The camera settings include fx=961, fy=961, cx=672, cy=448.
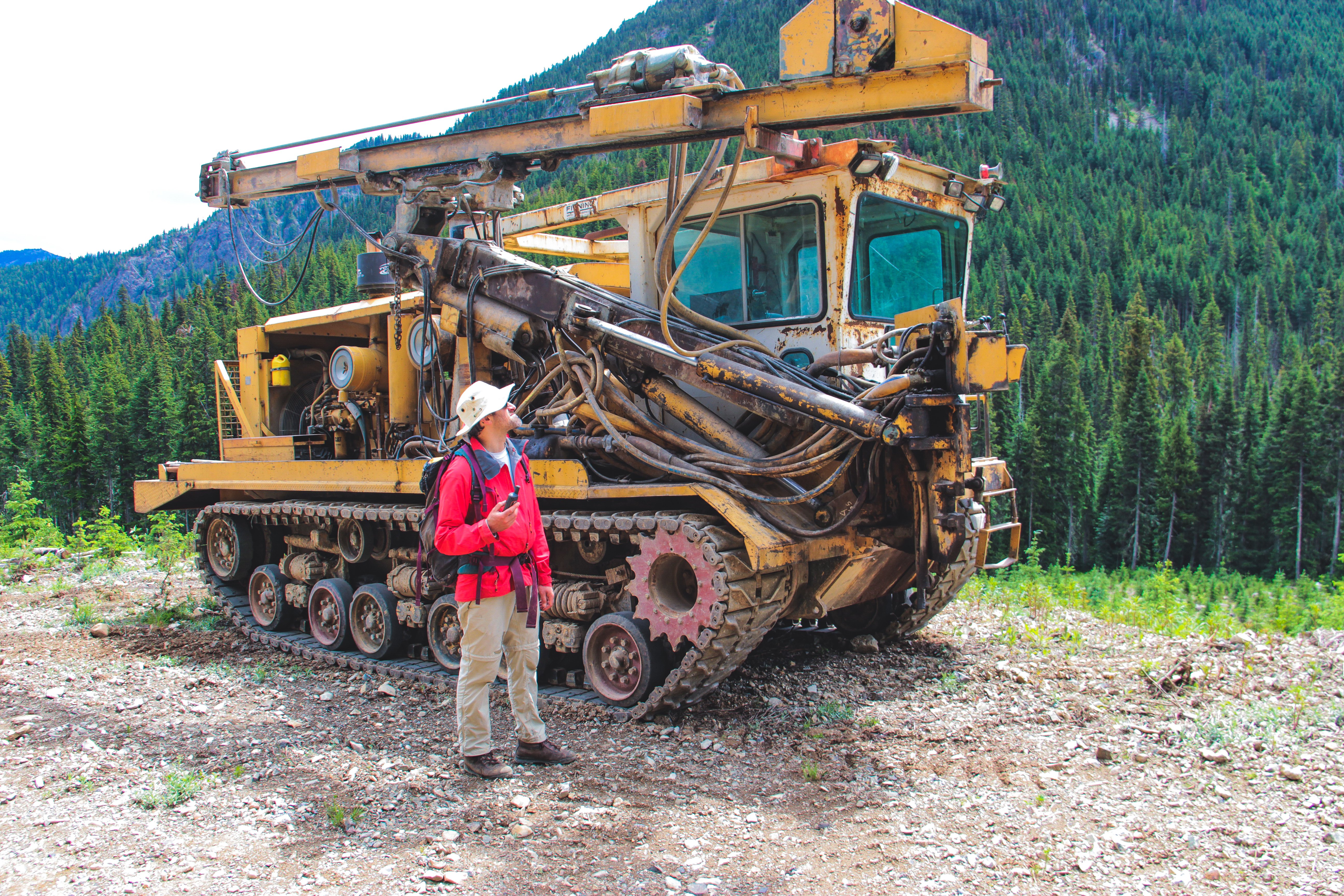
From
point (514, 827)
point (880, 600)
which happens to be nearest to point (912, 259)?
point (880, 600)

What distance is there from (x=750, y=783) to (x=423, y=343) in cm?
446

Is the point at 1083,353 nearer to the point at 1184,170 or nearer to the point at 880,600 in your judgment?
the point at 1184,170

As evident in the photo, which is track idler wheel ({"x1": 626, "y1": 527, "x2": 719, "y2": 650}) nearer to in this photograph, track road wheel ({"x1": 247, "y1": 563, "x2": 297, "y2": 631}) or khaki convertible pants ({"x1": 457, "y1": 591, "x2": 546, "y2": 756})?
khaki convertible pants ({"x1": 457, "y1": 591, "x2": 546, "y2": 756})

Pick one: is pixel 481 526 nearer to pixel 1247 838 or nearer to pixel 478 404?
pixel 478 404

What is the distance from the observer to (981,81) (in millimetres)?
4949

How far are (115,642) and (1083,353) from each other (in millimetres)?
86854

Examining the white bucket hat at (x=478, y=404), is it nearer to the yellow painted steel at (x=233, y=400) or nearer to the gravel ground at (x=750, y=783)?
the gravel ground at (x=750, y=783)

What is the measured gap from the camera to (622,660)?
6.26 metres

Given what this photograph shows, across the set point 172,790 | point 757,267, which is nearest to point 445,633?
point 172,790

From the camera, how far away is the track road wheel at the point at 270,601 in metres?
8.80

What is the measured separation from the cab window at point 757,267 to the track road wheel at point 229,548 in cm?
516

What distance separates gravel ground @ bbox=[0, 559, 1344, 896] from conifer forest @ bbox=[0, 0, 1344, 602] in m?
3.28

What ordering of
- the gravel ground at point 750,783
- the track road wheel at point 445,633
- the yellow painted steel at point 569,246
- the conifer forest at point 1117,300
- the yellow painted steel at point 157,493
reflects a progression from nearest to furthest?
1. the gravel ground at point 750,783
2. the track road wheel at point 445,633
3. the yellow painted steel at point 569,246
4. the yellow painted steel at point 157,493
5. the conifer forest at point 1117,300

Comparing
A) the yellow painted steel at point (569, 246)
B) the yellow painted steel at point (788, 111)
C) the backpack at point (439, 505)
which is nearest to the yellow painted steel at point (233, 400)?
the yellow painted steel at point (569, 246)
